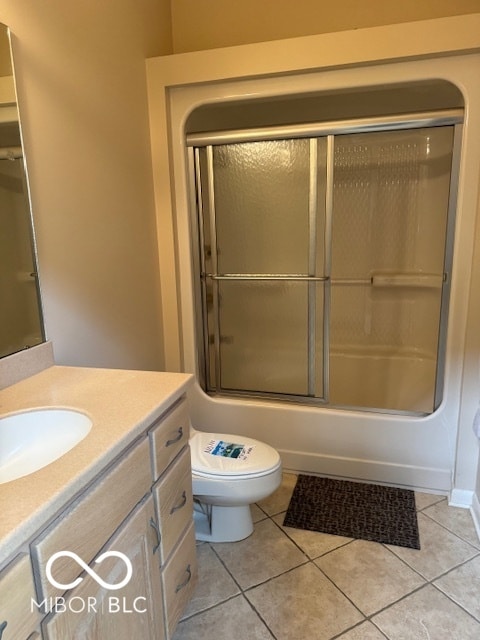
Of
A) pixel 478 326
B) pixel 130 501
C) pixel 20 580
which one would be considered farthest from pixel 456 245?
pixel 20 580

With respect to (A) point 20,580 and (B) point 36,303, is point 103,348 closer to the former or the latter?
(B) point 36,303

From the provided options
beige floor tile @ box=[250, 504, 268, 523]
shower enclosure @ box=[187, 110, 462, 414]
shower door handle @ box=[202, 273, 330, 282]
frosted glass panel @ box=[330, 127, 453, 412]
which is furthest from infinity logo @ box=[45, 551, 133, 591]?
frosted glass panel @ box=[330, 127, 453, 412]

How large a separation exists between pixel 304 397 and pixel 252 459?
791 millimetres

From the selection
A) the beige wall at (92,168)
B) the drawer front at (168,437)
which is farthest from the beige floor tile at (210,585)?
the beige wall at (92,168)

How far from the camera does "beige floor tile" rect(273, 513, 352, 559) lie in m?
1.81

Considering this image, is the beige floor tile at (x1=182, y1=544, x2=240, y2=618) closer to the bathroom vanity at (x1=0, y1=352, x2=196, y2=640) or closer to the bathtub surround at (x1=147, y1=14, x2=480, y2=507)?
the bathroom vanity at (x1=0, y1=352, x2=196, y2=640)

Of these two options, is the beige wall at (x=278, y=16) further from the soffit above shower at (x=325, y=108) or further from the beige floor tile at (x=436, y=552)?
the beige floor tile at (x=436, y=552)

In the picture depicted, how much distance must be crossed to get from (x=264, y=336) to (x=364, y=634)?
1685 millimetres

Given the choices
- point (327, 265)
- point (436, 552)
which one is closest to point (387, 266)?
point (327, 265)

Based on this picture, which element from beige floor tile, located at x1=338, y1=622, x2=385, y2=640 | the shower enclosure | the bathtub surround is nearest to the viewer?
beige floor tile, located at x1=338, y1=622, x2=385, y2=640

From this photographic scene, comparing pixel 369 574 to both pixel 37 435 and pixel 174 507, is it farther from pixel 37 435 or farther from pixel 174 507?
pixel 37 435

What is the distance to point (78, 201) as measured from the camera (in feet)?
5.38

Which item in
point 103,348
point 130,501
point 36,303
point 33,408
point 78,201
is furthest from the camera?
point 103,348

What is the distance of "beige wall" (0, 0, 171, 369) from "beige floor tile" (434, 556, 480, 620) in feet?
5.16
